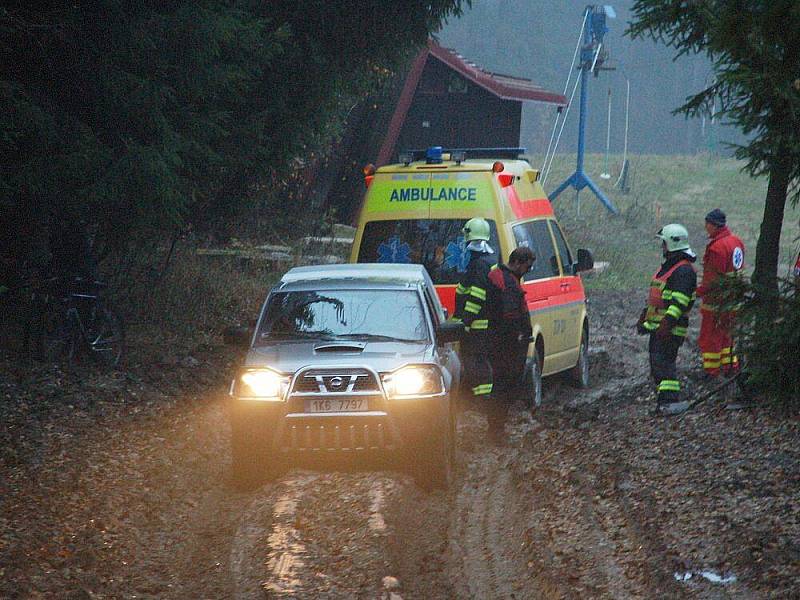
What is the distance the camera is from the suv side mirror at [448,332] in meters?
9.02

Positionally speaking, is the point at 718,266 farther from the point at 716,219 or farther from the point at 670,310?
the point at 670,310

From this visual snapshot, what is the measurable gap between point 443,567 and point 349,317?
9.06 feet

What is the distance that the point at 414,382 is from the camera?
845 centimetres

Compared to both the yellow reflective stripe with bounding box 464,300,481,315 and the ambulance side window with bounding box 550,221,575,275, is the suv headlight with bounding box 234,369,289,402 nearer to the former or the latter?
the yellow reflective stripe with bounding box 464,300,481,315

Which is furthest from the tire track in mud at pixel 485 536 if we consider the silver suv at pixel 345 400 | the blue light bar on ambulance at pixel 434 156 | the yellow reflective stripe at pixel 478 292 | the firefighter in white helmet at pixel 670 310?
the blue light bar on ambulance at pixel 434 156

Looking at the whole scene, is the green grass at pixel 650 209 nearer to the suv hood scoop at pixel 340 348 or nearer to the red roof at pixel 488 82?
the red roof at pixel 488 82

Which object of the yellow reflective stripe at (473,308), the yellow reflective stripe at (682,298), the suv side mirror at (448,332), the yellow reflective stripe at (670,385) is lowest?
the yellow reflective stripe at (670,385)

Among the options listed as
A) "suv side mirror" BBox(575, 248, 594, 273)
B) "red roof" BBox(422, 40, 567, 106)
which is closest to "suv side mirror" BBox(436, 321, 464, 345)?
"suv side mirror" BBox(575, 248, 594, 273)

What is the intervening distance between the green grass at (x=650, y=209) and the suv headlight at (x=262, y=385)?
17.6 meters

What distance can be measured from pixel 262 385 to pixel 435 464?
4.67ft

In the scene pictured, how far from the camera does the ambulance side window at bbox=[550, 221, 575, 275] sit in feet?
43.5

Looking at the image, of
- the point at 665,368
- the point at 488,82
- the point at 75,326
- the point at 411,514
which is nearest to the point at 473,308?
the point at 665,368

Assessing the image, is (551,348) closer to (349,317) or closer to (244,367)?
(349,317)

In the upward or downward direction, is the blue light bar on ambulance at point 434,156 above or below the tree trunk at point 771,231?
above
